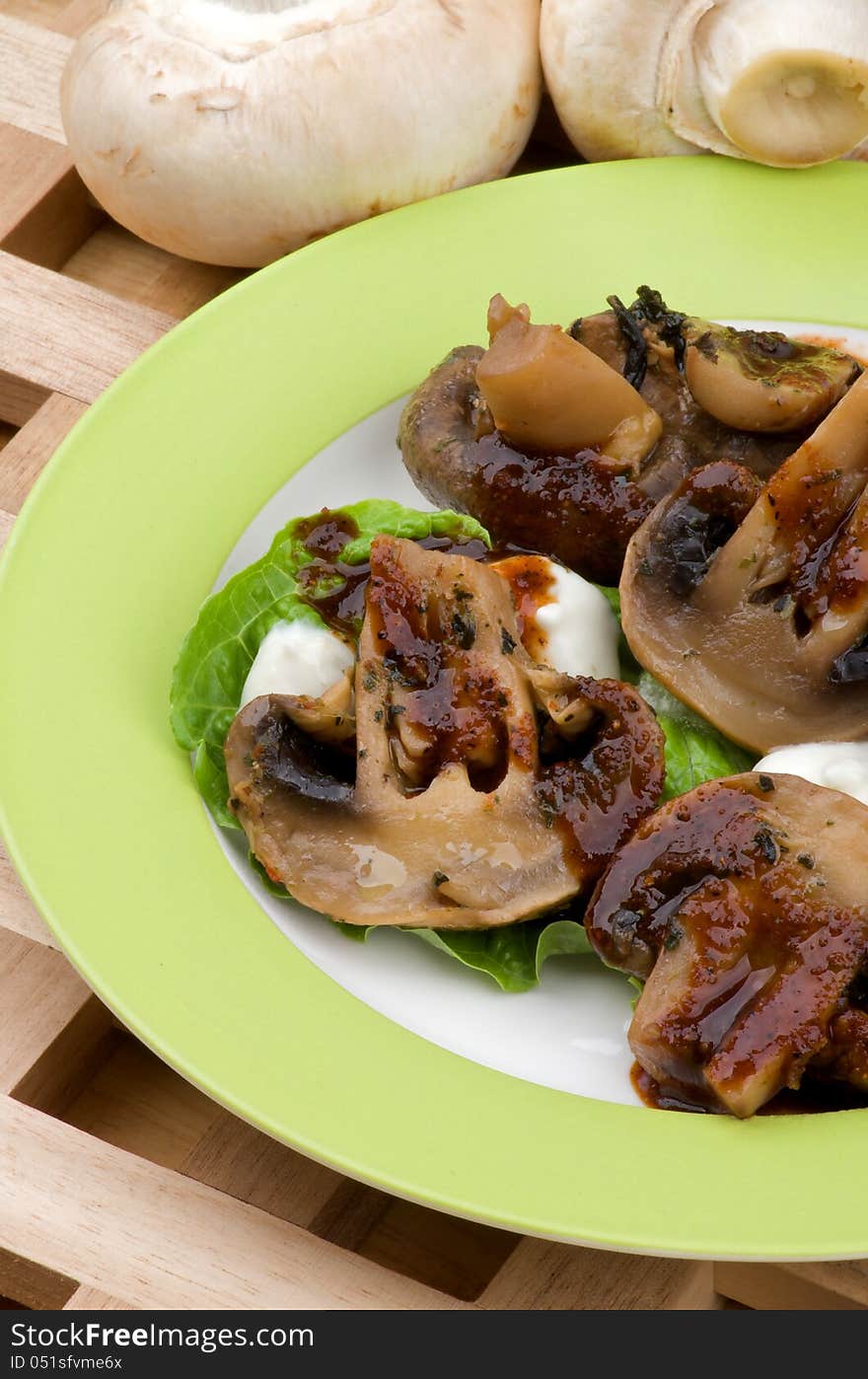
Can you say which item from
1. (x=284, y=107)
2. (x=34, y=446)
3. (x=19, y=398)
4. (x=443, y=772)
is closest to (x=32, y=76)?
(x=19, y=398)

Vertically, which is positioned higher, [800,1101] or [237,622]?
[237,622]

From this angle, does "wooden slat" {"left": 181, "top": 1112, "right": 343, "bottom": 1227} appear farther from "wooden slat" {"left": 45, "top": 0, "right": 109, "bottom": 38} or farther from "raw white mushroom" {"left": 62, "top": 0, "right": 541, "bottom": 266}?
"wooden slat" {"left": 45, "top": 0, "right": 109, "bottom": 38}

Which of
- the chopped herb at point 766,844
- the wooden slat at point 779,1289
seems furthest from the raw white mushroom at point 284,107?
the wooden slat at point 779,1289

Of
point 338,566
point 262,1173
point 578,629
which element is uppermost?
point 338,566


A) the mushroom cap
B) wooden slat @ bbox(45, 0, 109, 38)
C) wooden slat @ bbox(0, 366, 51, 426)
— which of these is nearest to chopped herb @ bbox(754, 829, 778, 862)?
the mushroom cap

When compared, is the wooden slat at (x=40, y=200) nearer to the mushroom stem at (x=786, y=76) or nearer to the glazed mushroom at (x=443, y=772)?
the mushroom stem at (x=786, y=76)

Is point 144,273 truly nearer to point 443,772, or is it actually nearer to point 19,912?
point 19,912

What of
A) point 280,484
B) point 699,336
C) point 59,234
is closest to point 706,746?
point 699,336
